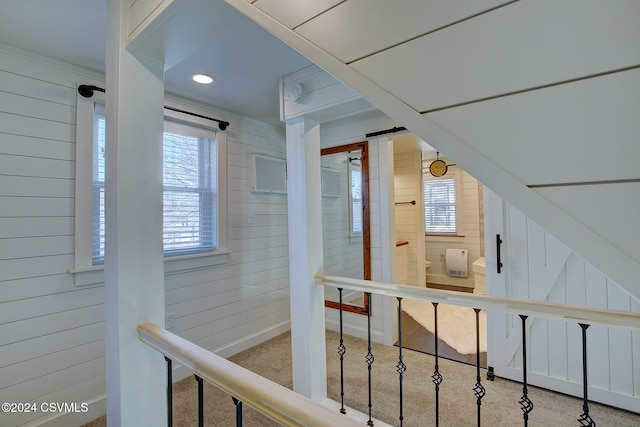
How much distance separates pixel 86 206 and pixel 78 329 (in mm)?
838

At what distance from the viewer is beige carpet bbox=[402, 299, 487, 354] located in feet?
9.29

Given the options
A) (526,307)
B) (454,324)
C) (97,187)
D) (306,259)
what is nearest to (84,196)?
(97,187)

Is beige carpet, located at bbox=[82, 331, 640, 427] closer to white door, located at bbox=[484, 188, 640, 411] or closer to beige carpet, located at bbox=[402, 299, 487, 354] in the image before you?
white door, located at bbox=[484, 188, 640, 411]

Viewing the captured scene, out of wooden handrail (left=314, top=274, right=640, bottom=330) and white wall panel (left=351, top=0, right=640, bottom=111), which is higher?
white wall panel (left=351, top=0, right=640, bottom=111)

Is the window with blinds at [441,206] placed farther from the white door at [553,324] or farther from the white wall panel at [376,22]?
the white wall panel at [376,22]

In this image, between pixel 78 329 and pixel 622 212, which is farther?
pixel 78 329

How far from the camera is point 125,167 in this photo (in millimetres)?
1176

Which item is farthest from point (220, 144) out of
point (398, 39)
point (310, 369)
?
point (398, 39)

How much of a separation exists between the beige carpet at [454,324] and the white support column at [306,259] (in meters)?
1.57

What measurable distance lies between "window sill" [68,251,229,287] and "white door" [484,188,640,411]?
2423 millimetres

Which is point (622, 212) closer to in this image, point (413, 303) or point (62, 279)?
point (62, 279)

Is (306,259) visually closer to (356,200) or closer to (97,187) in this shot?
(356,200)

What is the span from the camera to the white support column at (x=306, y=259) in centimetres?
199

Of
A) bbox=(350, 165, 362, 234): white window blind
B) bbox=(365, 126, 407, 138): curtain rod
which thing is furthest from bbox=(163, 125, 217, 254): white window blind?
bbox=(365, 126, 407, 138): curtain rod
